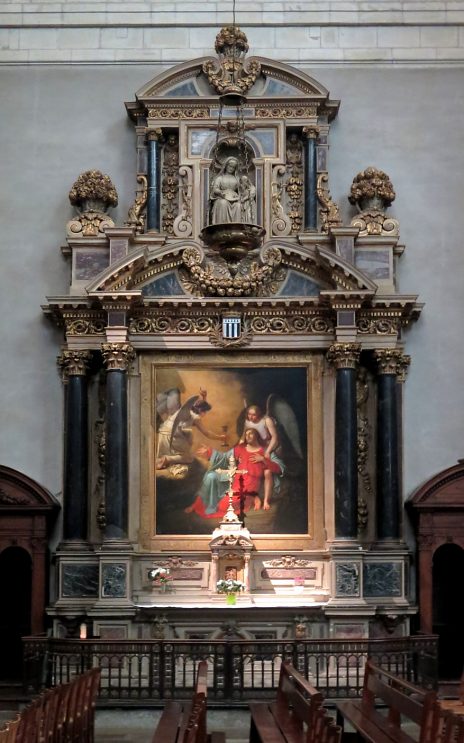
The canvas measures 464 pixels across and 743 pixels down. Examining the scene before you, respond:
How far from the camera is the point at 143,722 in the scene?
1480cm

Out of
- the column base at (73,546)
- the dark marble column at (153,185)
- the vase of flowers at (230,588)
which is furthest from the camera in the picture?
the dark marble column at (153,185)

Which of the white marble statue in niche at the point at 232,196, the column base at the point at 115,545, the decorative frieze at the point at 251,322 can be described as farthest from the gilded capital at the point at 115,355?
the column base at the point at 115,545

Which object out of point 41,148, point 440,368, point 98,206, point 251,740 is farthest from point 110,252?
point 251,740

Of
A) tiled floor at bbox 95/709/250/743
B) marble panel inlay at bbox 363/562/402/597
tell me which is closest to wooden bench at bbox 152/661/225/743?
tiled floor at bbox 95/709/250/743

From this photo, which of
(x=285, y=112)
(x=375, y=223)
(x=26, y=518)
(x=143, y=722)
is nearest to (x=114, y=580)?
(x=26, y=518)

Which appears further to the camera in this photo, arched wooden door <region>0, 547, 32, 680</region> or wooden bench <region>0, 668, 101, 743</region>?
arched wooden door <region>0, 547, 32, 680</region>

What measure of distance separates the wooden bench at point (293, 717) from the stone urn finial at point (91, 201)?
8109 millimetres

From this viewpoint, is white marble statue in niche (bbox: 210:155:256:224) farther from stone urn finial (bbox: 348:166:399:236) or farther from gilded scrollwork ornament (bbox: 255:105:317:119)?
stone urn finial (bbox: 348:166:399:236)

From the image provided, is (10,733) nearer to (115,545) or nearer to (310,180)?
(115,545)

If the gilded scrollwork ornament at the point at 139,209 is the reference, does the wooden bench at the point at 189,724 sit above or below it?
below

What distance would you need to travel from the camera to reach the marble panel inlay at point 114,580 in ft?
57.5

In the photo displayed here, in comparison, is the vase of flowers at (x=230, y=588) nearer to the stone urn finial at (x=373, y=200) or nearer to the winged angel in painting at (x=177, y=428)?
the winged angel in painting at (x=177, y=428)

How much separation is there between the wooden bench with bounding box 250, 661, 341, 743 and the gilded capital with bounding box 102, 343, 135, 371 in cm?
666

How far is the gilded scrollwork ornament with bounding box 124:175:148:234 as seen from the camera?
18703mm
